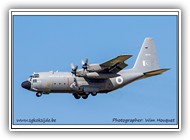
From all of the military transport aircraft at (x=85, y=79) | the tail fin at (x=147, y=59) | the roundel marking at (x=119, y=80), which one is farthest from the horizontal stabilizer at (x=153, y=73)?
the roundel marking at (x=119, y=80)

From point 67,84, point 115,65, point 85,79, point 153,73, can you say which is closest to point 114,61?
point 115,65

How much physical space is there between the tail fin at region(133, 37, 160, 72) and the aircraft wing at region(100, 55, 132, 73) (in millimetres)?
1672

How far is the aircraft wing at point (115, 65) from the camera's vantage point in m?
25.1

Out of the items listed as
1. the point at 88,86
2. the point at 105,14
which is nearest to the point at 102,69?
the point at 88,86

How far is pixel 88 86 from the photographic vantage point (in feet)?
85.1

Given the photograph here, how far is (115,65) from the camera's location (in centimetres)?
2588

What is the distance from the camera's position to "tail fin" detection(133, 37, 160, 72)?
88.5 feet

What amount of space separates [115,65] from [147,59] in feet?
7.32

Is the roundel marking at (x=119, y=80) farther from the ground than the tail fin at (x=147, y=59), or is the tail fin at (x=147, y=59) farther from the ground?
the tail fin at (x=147, y=59)

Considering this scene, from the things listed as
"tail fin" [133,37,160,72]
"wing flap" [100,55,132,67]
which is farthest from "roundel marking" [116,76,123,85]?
"wing flap" [100,55,132,67]

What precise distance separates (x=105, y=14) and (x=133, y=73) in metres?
7.88

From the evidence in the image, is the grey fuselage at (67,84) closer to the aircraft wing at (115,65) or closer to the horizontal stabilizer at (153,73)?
the aircraft wing at (115,65)

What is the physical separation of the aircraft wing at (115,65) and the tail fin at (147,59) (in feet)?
5.48

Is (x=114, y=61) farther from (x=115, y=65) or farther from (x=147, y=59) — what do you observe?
(x=147, y=59)
